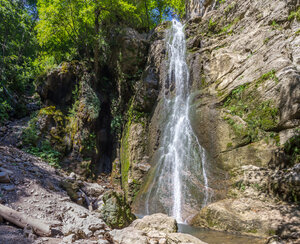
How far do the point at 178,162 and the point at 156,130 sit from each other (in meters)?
2.61

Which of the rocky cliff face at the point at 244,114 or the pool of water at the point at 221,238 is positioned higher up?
the rocky cliff face at the point at 244,114

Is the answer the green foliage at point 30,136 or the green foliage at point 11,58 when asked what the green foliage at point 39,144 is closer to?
the green foliage at point 30,136

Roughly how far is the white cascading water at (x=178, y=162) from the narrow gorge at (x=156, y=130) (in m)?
0.05

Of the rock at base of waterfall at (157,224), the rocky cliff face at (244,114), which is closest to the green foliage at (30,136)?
the rocky cliff face at (244,114)

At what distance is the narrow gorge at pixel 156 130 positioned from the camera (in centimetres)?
514

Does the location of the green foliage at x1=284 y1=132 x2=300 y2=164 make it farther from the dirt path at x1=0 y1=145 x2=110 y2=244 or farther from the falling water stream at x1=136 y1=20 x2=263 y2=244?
the dirt path at x1=0 y1=145 x2=110 y2=244

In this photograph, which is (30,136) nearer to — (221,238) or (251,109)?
(221,238)

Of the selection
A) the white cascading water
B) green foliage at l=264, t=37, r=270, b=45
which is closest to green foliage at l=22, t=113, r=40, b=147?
the white cascading water

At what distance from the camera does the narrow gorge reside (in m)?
5.14

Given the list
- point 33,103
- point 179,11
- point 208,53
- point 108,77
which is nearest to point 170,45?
point 208,53

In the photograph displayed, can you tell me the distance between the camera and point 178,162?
9070 mm

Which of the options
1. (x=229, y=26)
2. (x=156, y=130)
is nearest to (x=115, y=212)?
(x=156, y=130)

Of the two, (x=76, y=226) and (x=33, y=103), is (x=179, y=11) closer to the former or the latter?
(x=33, y=103)

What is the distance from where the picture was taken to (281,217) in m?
5.21
